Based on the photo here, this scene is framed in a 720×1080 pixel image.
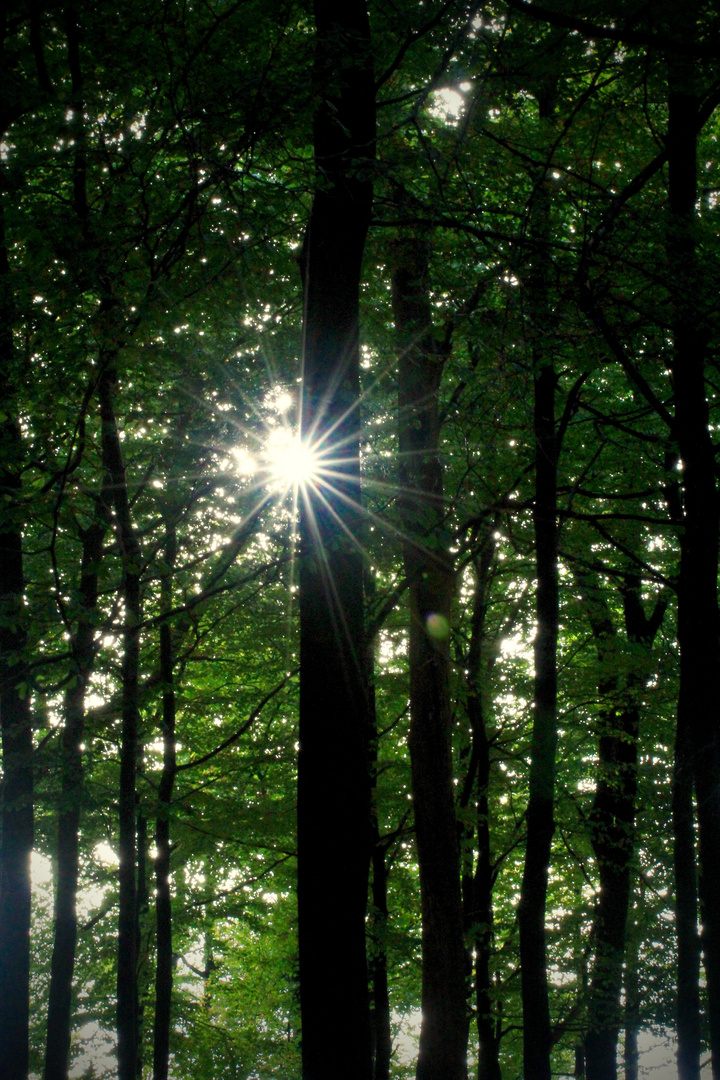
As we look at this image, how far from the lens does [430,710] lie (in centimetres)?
711

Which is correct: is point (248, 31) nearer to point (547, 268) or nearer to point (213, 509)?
point (547, 268)

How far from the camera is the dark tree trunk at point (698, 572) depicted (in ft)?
19.8

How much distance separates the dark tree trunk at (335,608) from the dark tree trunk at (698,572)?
2.45m

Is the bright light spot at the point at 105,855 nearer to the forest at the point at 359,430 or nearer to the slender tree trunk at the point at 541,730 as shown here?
the forest at the point at 359,430

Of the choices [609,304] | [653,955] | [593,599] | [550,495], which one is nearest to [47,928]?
[653,955]

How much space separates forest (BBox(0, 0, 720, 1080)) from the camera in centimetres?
496

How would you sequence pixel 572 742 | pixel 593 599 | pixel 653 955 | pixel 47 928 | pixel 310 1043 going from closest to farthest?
pixel 310 1043 → pixel 593 599 → pixel 572 742 → pixel 653 955 → pixel 47 928

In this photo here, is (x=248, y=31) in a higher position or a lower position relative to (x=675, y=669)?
higher

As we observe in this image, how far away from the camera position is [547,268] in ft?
19.1

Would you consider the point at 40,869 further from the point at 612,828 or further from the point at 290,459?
the point at 290,459

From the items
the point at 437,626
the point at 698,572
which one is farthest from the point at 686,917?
the point at 437,626

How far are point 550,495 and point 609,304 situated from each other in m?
1.99

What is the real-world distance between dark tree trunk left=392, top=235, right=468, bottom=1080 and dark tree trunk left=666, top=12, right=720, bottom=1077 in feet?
6.39

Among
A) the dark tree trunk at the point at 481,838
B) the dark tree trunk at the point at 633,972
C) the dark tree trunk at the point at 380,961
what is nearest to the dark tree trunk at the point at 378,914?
the dark tree trunk at the point at 380,961
